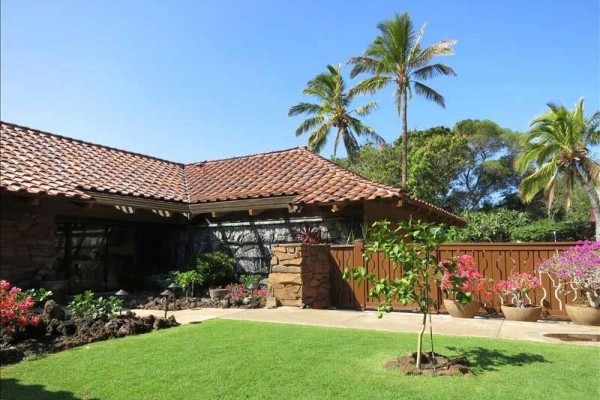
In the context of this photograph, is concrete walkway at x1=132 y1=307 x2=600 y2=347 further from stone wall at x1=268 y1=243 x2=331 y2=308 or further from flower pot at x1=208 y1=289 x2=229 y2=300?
flower pot at x1=208 y1=289 x2=229 y2=300

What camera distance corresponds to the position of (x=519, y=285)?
8312 mm

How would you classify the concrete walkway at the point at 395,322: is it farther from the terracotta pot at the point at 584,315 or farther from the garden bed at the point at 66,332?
the garden bed at the point at 66,332

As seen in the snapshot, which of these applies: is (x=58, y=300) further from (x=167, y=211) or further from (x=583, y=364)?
(x=583, y=364)

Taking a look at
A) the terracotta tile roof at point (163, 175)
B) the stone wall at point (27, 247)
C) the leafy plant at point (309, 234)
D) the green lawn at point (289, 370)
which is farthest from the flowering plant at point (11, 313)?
the leafy plant at point (309, 234)

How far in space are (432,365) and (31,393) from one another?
4201 mm

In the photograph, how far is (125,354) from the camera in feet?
19.4

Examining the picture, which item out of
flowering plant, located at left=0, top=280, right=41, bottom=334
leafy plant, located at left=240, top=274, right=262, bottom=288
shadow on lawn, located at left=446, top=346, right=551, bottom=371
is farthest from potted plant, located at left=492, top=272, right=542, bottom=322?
flowering plant, located at left=0, top=280, right=41, bottom=334

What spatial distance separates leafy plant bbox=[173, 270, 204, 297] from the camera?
11586mm

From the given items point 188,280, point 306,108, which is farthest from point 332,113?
point 188,280

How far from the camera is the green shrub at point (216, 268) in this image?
40.6ft

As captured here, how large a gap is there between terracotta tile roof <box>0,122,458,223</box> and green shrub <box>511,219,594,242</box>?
1555cm

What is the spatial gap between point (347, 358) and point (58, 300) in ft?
26.1

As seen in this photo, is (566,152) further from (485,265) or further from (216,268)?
(216,268)

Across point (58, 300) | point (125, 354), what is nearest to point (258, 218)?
point (58, 300)
